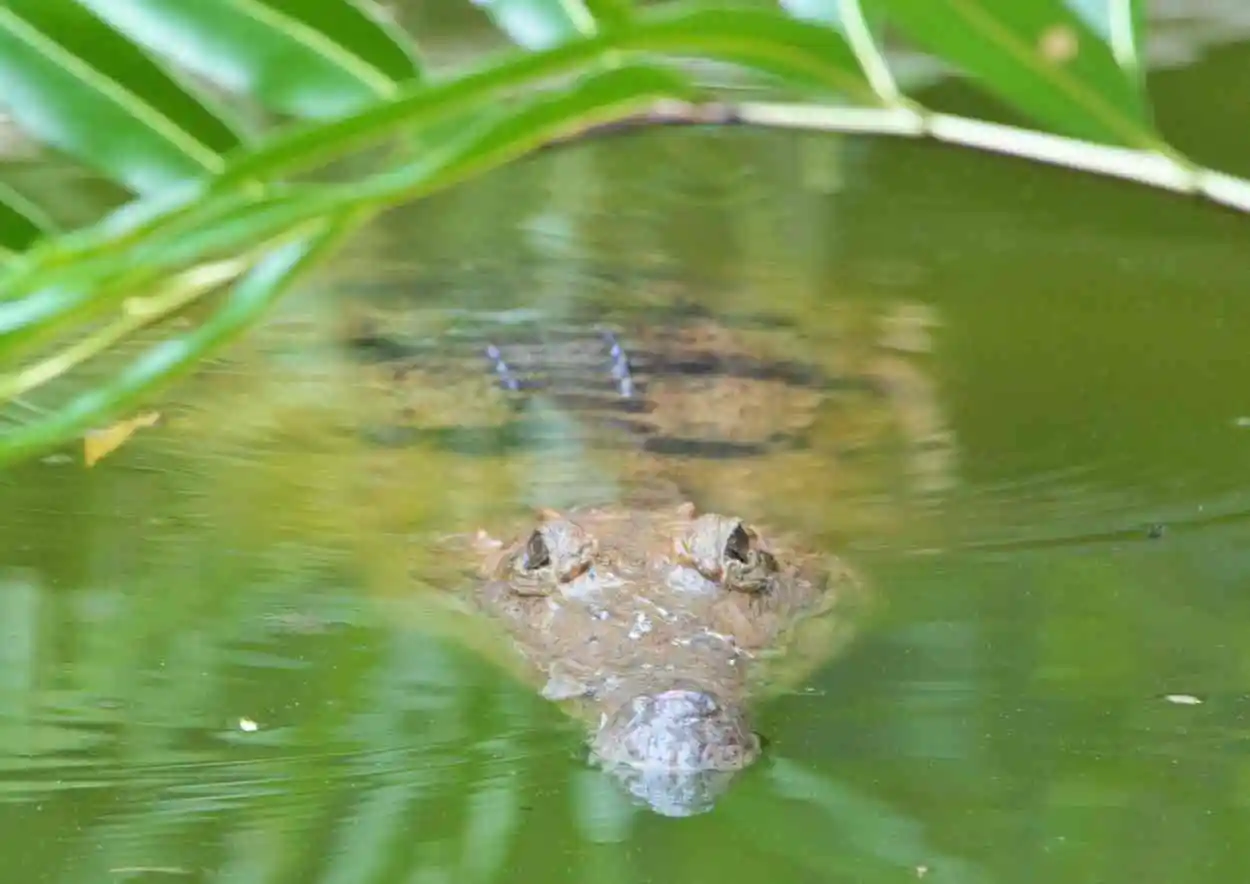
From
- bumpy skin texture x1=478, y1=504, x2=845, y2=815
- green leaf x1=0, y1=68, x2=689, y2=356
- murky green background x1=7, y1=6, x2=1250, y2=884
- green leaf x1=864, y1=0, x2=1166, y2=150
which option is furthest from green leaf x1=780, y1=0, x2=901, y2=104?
bumpy skin texture x1=478, y1=504, x2=845, y2=815

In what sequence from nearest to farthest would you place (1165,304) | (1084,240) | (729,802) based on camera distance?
(729,802) < (1165,304) < (1084,240)

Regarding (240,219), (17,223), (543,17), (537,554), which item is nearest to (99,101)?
(17,223)

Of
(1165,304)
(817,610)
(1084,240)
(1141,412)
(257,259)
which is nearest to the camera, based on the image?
(257,259)

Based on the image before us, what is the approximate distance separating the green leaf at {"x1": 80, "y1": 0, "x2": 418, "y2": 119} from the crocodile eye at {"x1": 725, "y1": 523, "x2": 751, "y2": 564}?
1.63 meters

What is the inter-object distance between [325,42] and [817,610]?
1.71 m

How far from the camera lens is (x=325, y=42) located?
27.2 inches

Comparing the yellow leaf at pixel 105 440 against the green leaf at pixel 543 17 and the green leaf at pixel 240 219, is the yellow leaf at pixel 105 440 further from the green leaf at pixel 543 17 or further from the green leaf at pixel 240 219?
the green leaf at pixel 240 219

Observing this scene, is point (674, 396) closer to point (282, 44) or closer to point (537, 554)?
point (537, 554)

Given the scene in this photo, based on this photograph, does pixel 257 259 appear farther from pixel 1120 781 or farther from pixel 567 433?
pixel 567 433

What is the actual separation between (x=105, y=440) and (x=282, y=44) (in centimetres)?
208

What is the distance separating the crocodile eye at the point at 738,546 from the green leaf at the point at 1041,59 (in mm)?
1651

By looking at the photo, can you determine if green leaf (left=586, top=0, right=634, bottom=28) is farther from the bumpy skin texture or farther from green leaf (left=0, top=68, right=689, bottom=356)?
the bumpy skin texture

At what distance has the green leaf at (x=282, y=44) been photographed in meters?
0.67

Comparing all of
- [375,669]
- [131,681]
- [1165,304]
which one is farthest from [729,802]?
[1165,304]
